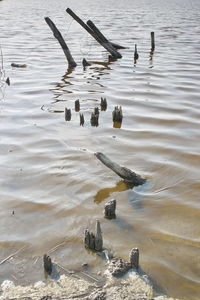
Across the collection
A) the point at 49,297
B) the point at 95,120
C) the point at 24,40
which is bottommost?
the point at 49,297

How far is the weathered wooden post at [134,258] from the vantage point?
3.57m

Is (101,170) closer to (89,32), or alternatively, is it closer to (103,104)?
(103,104)

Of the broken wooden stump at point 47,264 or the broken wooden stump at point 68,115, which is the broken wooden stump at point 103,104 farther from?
the broken wooden stump at point 47,264

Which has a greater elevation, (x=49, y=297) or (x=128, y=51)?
(x=128, y=51)

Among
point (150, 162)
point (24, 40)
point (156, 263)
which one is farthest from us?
point (24, 40)

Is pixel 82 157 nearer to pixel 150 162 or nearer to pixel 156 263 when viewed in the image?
pixel 150 162

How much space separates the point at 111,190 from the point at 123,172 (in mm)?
291

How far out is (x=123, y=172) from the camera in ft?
16.9

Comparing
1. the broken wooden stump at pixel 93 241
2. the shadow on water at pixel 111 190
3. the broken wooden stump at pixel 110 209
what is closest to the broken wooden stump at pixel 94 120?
the shadow on water at pixel 111 190

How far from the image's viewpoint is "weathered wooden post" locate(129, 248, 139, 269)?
11.7ft

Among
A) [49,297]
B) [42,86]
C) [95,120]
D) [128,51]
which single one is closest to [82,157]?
[95,120]

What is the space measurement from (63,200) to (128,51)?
12735mm

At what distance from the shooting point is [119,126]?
24.8 ft

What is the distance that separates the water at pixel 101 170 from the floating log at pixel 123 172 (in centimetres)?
12
